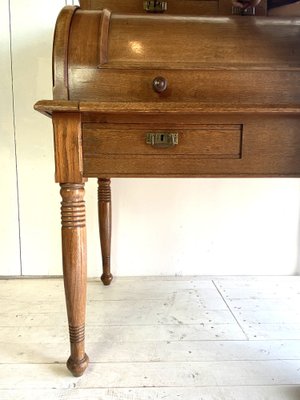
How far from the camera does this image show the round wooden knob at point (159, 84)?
0.86 metres

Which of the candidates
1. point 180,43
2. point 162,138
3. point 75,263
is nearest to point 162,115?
point 162,138

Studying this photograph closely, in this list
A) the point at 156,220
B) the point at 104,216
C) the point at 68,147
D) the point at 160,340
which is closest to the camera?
the point at 68,147

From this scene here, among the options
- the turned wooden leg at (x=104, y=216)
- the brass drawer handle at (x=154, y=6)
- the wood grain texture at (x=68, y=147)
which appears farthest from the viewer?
the turned wooden leg at (x=104, y=216)

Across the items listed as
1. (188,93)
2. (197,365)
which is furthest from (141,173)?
(197,365)

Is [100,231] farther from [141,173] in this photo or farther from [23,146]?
[141,173]

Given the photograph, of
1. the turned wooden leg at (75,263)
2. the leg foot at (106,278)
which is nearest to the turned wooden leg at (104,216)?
the leg foot at (106,278)

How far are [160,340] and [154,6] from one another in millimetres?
1071

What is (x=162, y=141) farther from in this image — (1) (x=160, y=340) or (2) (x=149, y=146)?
(1) (x=160, y=340)

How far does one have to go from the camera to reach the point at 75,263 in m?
0.90

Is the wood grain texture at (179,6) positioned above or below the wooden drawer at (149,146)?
above

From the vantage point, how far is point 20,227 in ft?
5.18

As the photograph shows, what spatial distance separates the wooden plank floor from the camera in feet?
2.93

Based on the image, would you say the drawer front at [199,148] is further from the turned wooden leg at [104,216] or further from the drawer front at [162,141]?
the turned wooden leg at [104,216]

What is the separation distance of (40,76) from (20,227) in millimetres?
654
